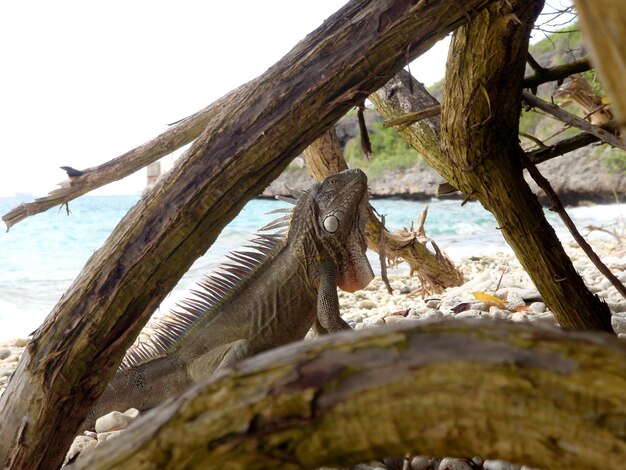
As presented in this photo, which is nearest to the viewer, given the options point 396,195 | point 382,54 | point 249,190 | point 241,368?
point 241,368

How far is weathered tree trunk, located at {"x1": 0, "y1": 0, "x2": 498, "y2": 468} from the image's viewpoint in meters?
2.17

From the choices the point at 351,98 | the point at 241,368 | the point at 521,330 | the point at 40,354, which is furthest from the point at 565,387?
the point at 40,354

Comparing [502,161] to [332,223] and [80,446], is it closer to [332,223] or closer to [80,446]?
[332,223]

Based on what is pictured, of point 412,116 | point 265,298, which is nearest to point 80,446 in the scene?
point 265,298

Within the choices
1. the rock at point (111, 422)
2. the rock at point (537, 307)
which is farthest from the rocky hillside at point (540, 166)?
the rock at point (111, 422)

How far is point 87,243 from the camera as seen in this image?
28.8 meters

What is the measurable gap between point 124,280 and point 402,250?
4430 mm

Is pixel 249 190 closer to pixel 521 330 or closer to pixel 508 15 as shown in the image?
pixel 508 15

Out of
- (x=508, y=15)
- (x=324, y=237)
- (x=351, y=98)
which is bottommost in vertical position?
(x=324, y=237)

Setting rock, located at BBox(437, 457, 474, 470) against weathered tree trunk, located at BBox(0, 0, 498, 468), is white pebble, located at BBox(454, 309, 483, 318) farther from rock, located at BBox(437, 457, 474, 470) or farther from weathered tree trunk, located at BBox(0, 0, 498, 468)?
weathered tree trunk, located at BBox(0, 0, 498, 468)

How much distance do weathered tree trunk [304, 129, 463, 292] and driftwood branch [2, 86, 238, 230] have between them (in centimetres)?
103

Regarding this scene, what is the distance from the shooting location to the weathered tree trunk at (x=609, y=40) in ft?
2.55

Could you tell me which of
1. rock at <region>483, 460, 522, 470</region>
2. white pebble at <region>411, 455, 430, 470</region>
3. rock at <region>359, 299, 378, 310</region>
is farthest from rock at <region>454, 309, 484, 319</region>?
rock at <region>359, 299, 378, 310</region>

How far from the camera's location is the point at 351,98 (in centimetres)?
222
